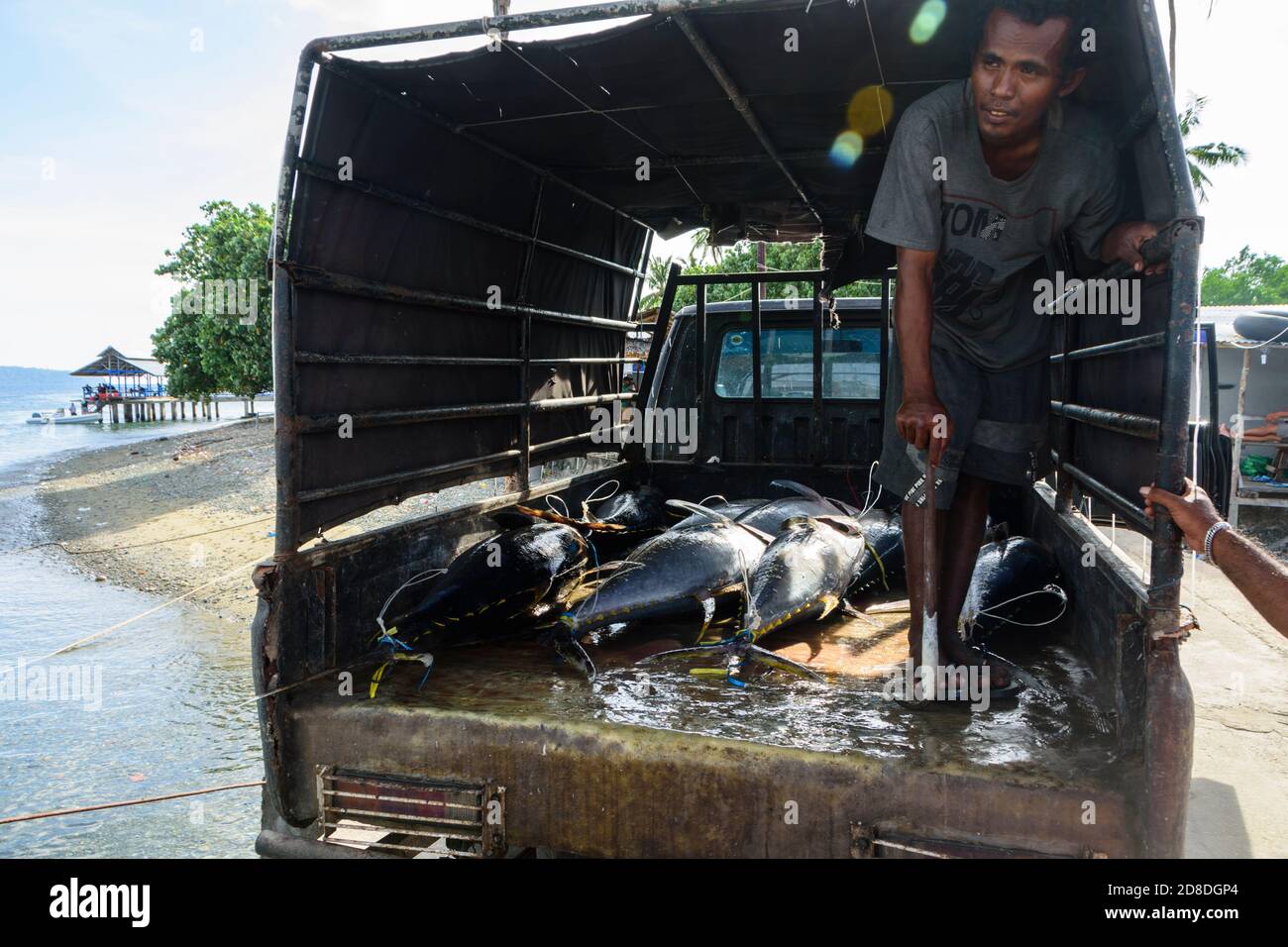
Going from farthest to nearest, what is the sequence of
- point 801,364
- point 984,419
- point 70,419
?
point 70,419, point 801,364, point 984,419

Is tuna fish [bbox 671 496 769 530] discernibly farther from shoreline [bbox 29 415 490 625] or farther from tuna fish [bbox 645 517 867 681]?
shoreline [bbox 29 415 490 625]

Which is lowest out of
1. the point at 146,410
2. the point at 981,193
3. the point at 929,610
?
the point at 929,610

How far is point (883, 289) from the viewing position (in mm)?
4754

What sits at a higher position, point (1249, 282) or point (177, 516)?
point (1249, 282)

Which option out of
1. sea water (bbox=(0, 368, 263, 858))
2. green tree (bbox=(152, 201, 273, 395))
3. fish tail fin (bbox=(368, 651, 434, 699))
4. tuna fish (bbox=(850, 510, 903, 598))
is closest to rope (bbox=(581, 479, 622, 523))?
tuna fish (bbox=(850, 510, 903, 598))

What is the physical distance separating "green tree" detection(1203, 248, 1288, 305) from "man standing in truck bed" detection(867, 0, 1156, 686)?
59.8 metres

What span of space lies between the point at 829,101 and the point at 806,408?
2.16 metres

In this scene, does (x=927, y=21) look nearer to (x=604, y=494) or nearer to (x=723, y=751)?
(x=723, y=751)

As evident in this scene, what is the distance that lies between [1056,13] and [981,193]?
45cm

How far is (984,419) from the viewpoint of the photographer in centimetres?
254

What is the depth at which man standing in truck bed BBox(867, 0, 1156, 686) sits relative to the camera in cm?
207

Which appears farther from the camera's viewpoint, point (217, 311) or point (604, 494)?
point (217, 311)

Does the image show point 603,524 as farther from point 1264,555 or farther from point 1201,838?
point 1201,838

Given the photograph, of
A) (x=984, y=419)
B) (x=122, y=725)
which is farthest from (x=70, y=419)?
(x=984, y=419)
